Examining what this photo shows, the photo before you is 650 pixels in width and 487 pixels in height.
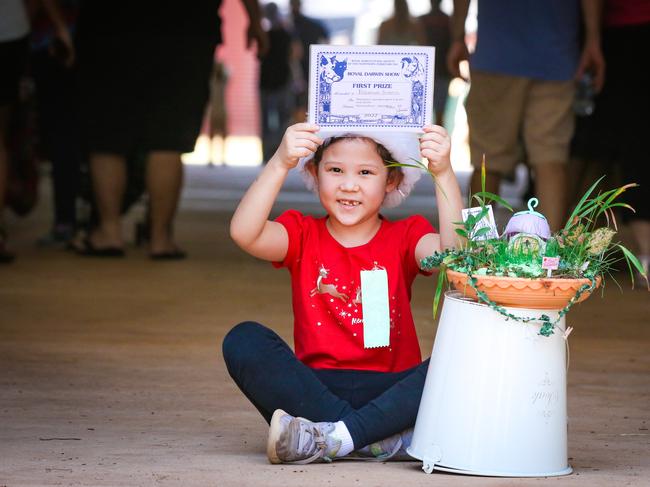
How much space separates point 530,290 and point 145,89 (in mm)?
3992

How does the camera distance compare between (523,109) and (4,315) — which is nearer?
(4,315)

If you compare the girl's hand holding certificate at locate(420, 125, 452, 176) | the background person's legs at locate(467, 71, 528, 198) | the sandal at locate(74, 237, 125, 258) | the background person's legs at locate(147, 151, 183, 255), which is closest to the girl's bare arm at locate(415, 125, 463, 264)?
the girl's hand holding certificate at locate(420, 125, 452, 176)

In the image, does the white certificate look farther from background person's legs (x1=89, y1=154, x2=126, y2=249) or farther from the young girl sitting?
background person's legs (x1=89, y1=154, x2=126, y2=249)

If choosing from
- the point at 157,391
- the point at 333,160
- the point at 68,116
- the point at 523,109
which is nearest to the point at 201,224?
the point at 68,116

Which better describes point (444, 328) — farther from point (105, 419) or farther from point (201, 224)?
point (201, 224)

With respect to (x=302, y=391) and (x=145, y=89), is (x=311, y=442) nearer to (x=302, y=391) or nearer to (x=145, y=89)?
(x=302, y=391)

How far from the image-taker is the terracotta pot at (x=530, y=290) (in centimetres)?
259

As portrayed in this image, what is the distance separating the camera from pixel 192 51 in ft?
20.5

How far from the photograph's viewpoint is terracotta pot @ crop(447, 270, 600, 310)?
2586 mm


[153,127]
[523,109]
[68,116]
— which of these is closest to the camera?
[523,109]

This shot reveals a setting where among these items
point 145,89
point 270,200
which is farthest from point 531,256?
point 145,89

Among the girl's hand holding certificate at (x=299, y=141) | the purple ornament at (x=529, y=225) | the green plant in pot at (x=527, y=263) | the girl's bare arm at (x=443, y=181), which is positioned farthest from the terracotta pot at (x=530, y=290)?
the girl's hand holding certificate at (x=299, y=141)

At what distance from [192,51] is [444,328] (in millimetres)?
3772

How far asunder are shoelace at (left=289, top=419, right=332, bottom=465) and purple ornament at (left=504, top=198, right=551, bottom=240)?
594 millimetres
